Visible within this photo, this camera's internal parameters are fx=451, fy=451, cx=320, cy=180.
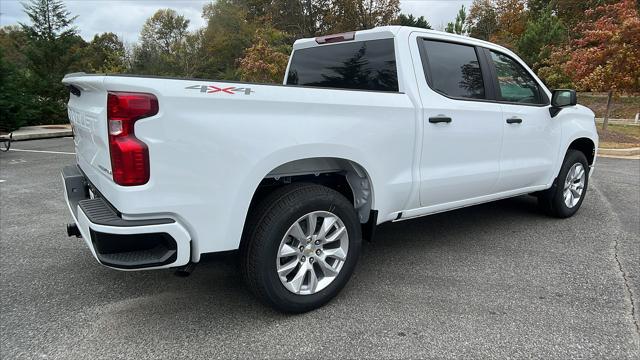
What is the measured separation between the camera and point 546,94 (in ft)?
15.3

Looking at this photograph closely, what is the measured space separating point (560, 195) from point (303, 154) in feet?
→ 11.8

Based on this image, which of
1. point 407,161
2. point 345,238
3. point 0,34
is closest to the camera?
point 345,238

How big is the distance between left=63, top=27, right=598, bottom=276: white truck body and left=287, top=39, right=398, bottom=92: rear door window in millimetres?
93

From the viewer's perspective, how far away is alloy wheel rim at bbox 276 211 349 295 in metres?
2.81

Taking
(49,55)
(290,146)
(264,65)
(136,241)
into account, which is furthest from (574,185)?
(49,55)

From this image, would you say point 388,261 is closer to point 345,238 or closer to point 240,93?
point 345,238

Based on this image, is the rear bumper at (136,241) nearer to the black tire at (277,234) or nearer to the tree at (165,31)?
the black tire at (277,234)

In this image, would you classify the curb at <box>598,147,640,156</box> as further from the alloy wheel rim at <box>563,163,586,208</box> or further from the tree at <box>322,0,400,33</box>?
the tree at <box>322,0,400,33</box>

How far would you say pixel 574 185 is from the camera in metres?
5.23

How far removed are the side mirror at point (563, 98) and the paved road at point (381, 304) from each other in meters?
1.31

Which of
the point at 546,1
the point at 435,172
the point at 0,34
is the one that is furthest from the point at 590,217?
the point at 0,34

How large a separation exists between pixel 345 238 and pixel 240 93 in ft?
3.93

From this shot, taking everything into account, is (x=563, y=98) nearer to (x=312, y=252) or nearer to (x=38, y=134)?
(x=312, y=252)

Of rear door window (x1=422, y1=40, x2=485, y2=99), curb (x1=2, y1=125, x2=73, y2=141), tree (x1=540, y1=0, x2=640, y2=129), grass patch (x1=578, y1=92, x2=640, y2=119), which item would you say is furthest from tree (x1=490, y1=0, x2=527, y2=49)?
rear door window (x1=422, y1=40, x2=485, y2=99)
